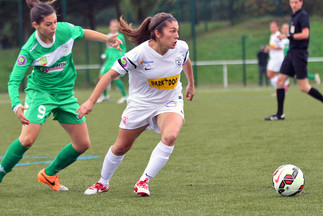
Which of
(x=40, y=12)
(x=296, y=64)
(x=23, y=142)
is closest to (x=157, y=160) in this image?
(x=23, y=142)

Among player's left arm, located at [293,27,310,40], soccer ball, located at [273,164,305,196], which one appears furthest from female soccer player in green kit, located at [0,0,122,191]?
player's left arm, located at [293,27,310,40]

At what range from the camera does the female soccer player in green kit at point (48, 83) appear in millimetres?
5168

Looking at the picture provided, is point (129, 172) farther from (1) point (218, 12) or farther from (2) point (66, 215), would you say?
(1) point (218, 12)

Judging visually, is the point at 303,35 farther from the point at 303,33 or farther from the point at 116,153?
the point at 116,153

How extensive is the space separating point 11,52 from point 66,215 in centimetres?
2430

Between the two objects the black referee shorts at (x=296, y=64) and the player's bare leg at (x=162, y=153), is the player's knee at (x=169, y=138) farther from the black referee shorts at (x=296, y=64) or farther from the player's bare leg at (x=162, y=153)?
the black referee shorts at (x=296, y=64)

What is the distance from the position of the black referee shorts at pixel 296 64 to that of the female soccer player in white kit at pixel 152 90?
522cm

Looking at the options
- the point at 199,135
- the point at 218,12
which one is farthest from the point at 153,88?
the point at 218,12

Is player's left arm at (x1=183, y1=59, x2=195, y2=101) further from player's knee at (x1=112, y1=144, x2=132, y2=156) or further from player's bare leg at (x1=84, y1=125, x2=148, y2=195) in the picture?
player's knee at (x1=112, y1=144, x2=132, y2=156)

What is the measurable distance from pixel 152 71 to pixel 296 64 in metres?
5.56

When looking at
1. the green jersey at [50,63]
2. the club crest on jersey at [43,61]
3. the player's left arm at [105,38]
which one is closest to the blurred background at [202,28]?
the player's left arm at [105,38]

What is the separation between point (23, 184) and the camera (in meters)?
5.80

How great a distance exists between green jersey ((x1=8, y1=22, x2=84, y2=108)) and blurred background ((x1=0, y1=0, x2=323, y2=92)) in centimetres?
1704

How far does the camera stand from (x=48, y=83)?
5379mm
